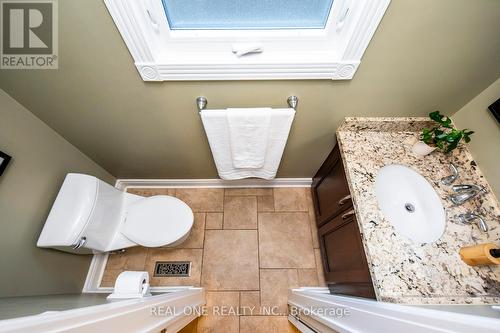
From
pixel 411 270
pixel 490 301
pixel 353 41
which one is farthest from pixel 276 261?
pixel 353 41

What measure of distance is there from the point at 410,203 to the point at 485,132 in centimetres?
48

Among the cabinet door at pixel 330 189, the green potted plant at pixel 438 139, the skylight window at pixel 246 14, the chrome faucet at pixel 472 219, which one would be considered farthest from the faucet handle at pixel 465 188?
the skylight window at pixel 246 14

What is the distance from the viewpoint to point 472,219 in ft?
2.87

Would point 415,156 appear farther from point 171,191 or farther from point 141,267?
point 141,267

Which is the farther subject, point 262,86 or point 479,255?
point 262,86

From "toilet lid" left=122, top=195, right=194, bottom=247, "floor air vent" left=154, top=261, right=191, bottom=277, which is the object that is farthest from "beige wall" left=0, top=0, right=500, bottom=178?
"floor air vent" left=154, top=261, right=191, bottom=277

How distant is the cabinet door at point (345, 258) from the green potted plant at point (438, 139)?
536 millimetres

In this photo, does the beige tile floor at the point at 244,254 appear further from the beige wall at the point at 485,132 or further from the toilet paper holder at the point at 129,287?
the beige wall at the point at 485,132

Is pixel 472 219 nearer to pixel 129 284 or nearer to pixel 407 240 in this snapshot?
pixel 407 240

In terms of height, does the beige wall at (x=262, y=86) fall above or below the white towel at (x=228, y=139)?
above

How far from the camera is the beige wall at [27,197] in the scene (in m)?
0.93

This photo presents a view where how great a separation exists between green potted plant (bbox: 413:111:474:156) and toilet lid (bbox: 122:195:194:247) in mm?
1445

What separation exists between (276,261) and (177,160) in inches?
44.2

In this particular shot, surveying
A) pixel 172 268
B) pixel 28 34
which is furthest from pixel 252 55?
pixel 172 268
